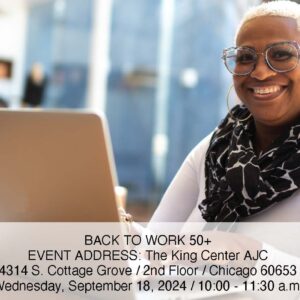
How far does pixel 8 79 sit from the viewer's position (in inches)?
227

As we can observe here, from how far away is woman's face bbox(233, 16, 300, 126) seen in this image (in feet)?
4.02

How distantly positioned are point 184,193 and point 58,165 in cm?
75

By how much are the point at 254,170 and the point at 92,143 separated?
596 millimetres

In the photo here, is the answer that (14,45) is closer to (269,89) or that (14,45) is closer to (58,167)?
(269,89)

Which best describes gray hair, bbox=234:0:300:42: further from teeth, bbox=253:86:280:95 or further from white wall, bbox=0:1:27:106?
white wall, bbox=0:1:27:106

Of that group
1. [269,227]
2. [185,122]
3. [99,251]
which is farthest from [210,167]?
[185,122]

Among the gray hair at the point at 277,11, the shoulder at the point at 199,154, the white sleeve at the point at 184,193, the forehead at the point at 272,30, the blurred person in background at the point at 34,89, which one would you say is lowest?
the blurred person in background at the point at 34,89

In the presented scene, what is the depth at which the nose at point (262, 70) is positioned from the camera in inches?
48.6

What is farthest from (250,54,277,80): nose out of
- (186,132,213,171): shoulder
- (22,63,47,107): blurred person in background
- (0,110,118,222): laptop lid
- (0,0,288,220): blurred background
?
(22,63,47,107): blurred person in background

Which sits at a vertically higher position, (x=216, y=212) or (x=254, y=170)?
(x=254, y=170)

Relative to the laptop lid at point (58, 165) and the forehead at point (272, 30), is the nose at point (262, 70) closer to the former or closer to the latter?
the forehead at point (272, 30)

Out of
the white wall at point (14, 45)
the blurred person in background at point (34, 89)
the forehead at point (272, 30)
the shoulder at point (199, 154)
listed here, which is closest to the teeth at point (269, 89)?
the forehead at point (272, 30)

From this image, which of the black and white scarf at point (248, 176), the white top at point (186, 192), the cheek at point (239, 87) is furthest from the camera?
the white top at point (186, 192)

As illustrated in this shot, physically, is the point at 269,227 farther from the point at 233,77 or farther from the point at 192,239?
the point at 233,77
